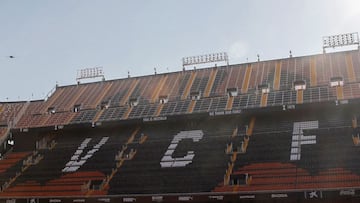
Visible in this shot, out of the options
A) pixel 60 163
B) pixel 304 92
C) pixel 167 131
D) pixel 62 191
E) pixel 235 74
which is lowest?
pixel 62 191

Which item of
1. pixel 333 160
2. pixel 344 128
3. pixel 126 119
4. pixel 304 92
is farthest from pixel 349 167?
pixel 126 119

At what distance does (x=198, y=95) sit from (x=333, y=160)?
14624 mm

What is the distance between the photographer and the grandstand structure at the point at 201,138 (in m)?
30.0

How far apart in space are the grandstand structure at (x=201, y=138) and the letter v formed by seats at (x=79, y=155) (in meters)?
0.13

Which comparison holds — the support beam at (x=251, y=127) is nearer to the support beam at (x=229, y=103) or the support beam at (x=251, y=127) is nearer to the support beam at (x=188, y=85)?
the support beam at (x=229, y=103)

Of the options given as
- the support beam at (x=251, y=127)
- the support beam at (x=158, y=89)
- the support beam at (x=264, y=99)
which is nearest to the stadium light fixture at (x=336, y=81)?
the support beam at (x=264, y=99)

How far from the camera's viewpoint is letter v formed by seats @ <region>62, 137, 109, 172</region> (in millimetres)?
37625

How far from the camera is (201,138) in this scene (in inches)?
1444

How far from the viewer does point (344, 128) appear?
32.6 metres

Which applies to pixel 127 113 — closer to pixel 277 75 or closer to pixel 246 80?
pixel 246 80

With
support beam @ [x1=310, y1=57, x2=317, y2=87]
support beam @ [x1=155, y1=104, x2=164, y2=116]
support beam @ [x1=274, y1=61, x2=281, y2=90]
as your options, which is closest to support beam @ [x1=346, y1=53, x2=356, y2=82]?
support beam @ [x1=310, y1=57, x2=317, y2=87]

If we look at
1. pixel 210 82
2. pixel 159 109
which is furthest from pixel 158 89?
pixel 210 82

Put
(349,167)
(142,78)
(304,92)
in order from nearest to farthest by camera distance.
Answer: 1. (349,167)
2. (304,92)
3. (142,78)

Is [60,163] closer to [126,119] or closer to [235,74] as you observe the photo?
[126,119]
